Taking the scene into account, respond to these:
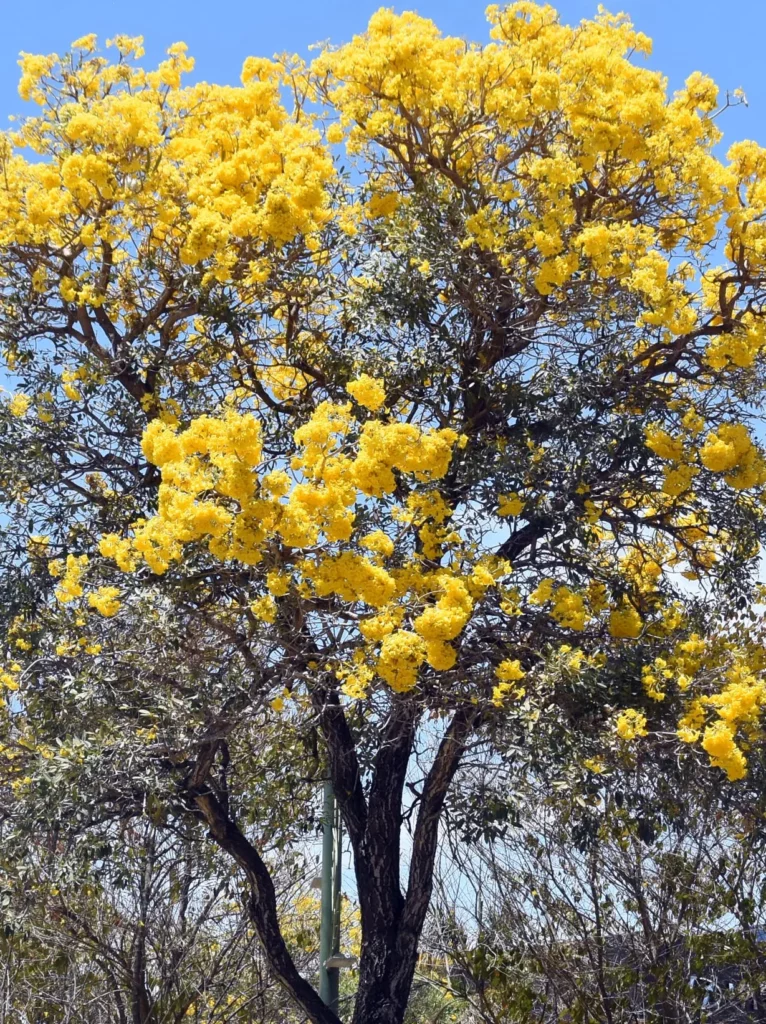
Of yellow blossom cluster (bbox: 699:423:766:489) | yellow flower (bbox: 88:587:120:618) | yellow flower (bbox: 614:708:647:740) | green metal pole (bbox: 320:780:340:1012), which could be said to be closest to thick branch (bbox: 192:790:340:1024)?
green metal pole (bbox: 320:780:340:1012)

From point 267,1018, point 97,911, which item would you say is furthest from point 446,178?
point 267,1018

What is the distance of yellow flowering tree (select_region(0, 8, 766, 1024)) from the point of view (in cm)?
635

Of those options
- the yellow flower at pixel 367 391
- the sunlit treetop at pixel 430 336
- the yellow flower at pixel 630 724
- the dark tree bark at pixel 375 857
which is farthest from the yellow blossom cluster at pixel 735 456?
the dark tree bark at pixel 375 857

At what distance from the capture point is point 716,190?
684 cm

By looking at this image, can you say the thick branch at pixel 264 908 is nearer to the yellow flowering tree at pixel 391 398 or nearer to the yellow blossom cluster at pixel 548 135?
the yellow flowering tree at pixel 391 398

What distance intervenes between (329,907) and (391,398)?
3.03 metres

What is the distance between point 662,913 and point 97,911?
12.4ft

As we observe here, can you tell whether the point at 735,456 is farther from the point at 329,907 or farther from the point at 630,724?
the point at 329,907

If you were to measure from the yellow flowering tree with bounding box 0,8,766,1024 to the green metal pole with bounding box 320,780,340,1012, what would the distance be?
17cm

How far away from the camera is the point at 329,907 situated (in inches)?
282

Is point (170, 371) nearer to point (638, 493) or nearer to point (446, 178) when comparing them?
point (446, 178)

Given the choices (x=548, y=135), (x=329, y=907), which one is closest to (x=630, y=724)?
(x=329, y=907)

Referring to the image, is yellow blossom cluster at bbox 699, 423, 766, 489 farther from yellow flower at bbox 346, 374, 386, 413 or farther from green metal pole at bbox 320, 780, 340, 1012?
green metal pole at bbox 320, 780, 340, 1012

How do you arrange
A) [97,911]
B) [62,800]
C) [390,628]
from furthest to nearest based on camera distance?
[97,911] < [62,800] < [390,628]
